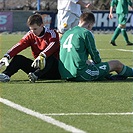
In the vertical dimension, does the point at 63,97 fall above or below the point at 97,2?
above

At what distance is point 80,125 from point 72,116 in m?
0.48

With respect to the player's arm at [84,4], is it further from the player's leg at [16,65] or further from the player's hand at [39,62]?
the player's hand at [39,62]

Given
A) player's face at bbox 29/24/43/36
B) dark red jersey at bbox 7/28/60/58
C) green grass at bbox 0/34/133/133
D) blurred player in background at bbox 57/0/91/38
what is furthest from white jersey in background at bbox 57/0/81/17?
player's face at bbox 29/24/43/36

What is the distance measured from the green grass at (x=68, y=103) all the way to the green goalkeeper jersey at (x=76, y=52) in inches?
8.5

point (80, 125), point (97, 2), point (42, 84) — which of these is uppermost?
point (80, 125)

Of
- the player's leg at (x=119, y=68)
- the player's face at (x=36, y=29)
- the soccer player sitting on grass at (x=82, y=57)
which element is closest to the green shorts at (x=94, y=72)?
the soccer player sitting on grass at (x=82, y=57)

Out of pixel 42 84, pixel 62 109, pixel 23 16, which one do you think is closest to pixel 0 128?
pixel 62 109

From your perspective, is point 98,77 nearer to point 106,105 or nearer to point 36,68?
point 36,68

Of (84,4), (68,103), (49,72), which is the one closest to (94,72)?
(49,72)

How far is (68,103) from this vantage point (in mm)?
7547

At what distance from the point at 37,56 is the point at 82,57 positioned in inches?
38.1

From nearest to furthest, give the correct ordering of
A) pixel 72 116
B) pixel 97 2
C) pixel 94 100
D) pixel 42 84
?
pixel 72 116 → pixel 94 100 → pixel 42 84 → pixel 97 2

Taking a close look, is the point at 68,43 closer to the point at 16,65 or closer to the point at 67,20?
the point at 16,65

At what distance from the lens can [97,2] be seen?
36.5 m
